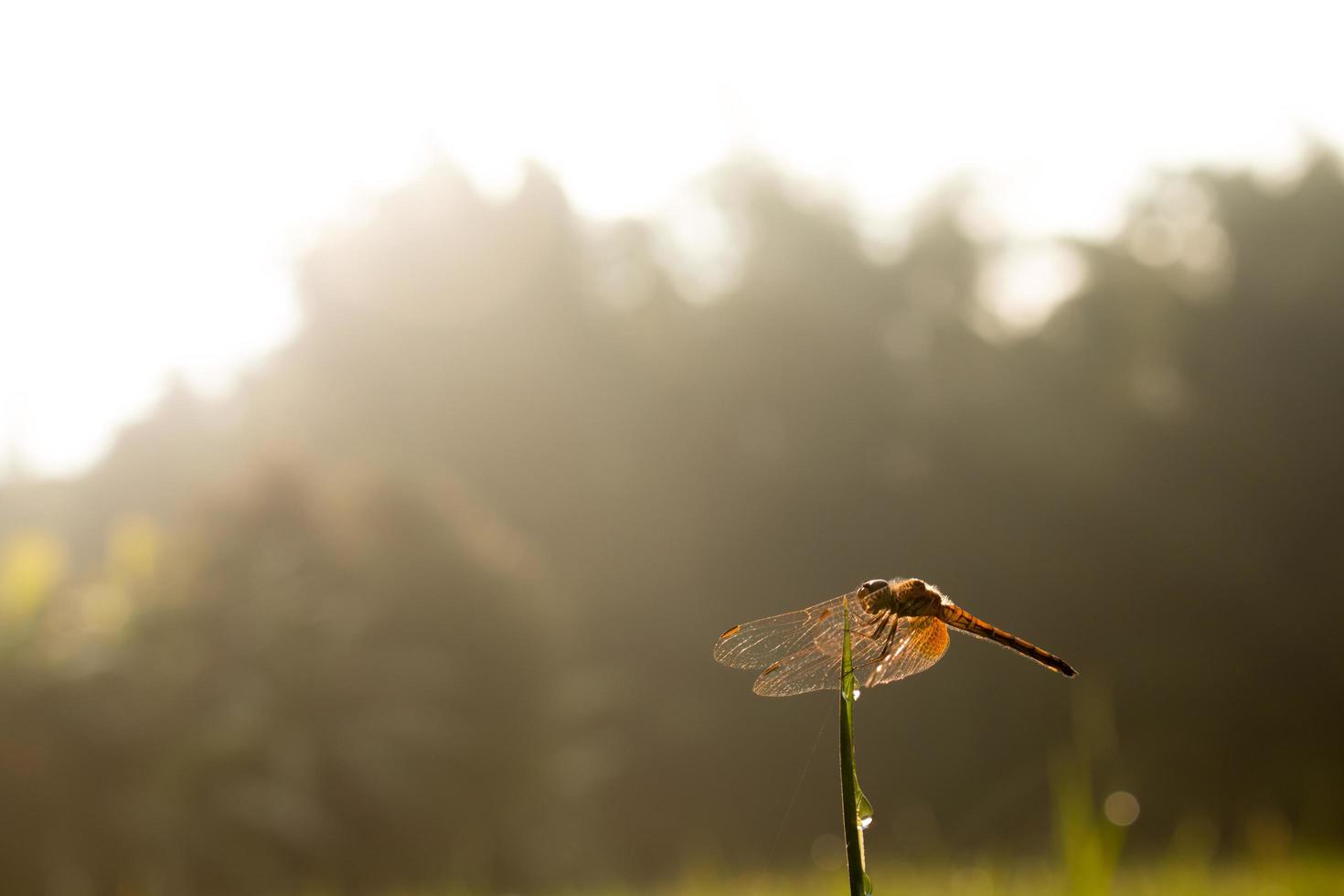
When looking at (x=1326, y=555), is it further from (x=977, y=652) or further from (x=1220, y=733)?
(x=977, y=652)

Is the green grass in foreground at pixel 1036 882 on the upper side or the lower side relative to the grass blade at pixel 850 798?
upper

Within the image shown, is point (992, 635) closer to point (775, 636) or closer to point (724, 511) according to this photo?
point (775, 636)

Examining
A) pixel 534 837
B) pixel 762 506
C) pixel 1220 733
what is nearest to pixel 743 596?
pixel 762 506

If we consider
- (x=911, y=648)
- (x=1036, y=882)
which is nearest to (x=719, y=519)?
(x=1036, y=882)

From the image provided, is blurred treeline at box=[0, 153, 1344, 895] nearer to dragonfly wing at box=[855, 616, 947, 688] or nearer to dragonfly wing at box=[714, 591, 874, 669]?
dragonfly wing at box=[714, 591, 874, 669]

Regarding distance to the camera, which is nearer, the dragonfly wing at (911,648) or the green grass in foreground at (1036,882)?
the dragonfly wing at (911,648)

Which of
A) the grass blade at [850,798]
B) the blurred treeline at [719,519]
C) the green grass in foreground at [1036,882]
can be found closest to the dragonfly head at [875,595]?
the grass blade at [850,798]

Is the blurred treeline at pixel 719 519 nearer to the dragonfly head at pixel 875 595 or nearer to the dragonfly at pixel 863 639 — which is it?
the dragonfly at pixel 863 639
